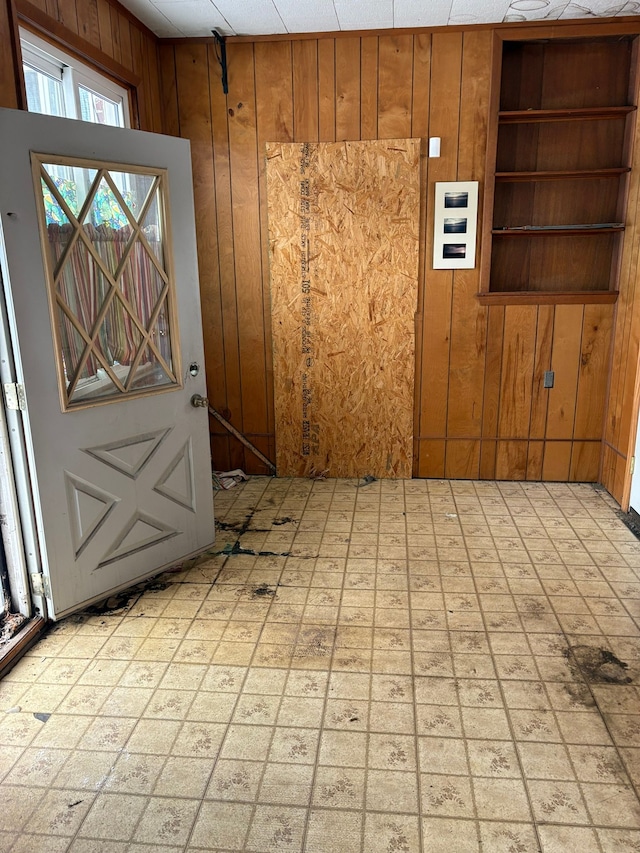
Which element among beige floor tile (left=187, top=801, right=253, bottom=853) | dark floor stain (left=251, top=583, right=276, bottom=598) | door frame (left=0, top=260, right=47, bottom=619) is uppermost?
door frame (left=0, top=260, right=47, bottom=619)

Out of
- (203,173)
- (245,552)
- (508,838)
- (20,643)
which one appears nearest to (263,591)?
(245,552)

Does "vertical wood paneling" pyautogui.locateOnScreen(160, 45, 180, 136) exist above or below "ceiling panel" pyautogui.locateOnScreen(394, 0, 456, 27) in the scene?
below

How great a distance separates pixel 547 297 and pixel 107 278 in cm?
284

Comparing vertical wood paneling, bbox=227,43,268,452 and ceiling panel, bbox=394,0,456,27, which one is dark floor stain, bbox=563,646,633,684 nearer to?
vertical wood paneling, bbox=227,43,268,452

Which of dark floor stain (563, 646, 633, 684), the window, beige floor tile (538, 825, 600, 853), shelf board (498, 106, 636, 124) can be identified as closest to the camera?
beige floor tile (538, 825, 600, 853)

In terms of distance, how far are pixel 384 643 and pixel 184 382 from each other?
159 centimetres

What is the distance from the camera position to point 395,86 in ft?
13.2

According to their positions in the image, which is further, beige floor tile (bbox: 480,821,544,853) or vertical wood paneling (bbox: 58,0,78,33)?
vertical wood paneling (bbox: 58,0,78,33)

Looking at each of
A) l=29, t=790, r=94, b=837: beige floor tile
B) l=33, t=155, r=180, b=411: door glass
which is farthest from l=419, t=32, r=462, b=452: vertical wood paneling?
l=29, t=790, r=94, b=837: beige floor tile

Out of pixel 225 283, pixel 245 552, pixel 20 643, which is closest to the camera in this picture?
pixel 20 643

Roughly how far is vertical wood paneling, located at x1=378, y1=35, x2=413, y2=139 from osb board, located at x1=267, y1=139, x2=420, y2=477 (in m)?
0.09

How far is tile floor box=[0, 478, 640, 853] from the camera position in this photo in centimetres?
180

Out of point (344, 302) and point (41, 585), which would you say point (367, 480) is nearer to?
point (344, 302)

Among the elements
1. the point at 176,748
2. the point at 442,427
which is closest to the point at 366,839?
the point at 176,748
